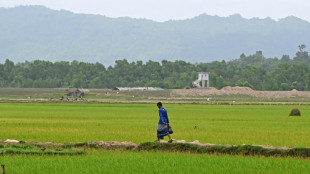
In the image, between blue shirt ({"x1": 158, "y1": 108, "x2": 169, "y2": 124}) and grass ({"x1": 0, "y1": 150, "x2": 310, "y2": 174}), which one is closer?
grass ({"x1": 0, "y1": 150, "x2": 310, "y2": 174})

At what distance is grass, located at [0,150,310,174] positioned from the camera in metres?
21.9

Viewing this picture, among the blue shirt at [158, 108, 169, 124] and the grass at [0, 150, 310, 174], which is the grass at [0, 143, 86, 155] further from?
the blue shirt at [158, 108, 169, 124]

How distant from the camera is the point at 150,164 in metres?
23.3

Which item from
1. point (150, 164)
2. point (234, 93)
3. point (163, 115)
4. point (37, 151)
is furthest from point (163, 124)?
point (234, 93)

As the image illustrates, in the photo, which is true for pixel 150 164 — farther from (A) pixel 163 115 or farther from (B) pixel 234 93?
(B) pixel 234 93

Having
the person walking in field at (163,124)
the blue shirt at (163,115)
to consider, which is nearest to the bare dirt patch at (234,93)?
the person walking in field at (163,124)

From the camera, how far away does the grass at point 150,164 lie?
71.8ft

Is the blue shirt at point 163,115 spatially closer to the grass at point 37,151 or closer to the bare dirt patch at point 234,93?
the grass at point 37,151

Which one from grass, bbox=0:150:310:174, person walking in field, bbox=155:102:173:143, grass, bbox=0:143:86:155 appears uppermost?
person walking in field, bbox=155:102:173:143

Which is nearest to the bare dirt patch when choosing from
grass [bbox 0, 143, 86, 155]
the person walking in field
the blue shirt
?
the person walking in field

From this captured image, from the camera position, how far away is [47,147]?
28.8 meters

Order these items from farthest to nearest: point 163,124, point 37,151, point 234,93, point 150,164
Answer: point 234,93 < point 163,124 < point 37,151 < point 150,164

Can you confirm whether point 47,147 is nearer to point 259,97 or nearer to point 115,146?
point 115,146

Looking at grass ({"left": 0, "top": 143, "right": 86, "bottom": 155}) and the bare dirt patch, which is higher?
the bare dirt patch
